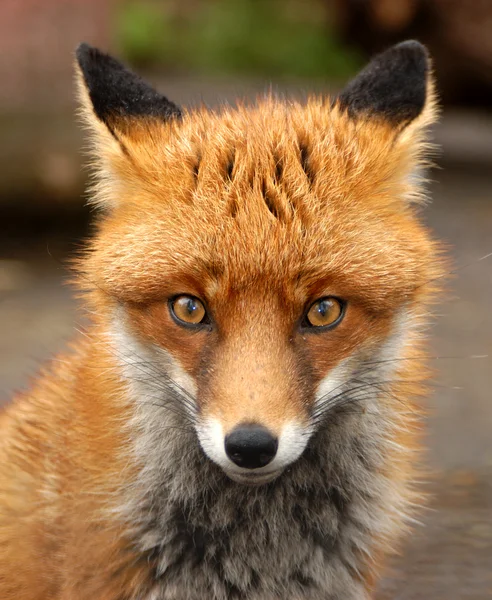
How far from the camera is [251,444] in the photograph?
10.2 feet

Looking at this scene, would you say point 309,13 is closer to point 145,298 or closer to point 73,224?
point 73,224

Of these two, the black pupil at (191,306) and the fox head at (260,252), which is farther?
the black pupil at (191,306)

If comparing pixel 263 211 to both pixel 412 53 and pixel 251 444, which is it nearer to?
pixel 251 444

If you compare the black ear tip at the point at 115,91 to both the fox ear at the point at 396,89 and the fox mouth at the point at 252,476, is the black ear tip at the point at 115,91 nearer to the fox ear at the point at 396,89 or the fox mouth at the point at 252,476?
the fox ear at the point at 396,89

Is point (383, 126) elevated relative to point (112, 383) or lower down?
elevated

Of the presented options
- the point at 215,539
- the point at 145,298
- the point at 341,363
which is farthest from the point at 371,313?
the point at 215,539

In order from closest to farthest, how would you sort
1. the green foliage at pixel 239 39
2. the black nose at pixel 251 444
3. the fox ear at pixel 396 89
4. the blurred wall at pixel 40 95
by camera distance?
the black nose at pixel 251 444, the fox ear at pixel 396 89, the blurred wall at pixel 40 95, the green foliage at pixel 239 39

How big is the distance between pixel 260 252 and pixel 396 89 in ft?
3.84

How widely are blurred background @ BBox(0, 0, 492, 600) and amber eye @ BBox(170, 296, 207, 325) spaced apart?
1.40m

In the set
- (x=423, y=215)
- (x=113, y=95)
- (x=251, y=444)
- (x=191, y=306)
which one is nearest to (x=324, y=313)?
(x=191, y=306)

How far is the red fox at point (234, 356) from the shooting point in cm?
341

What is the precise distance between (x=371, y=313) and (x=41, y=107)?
8.28 m

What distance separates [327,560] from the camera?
3.88m

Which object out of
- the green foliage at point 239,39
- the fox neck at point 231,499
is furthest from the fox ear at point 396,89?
the green foliage at point 239,39
